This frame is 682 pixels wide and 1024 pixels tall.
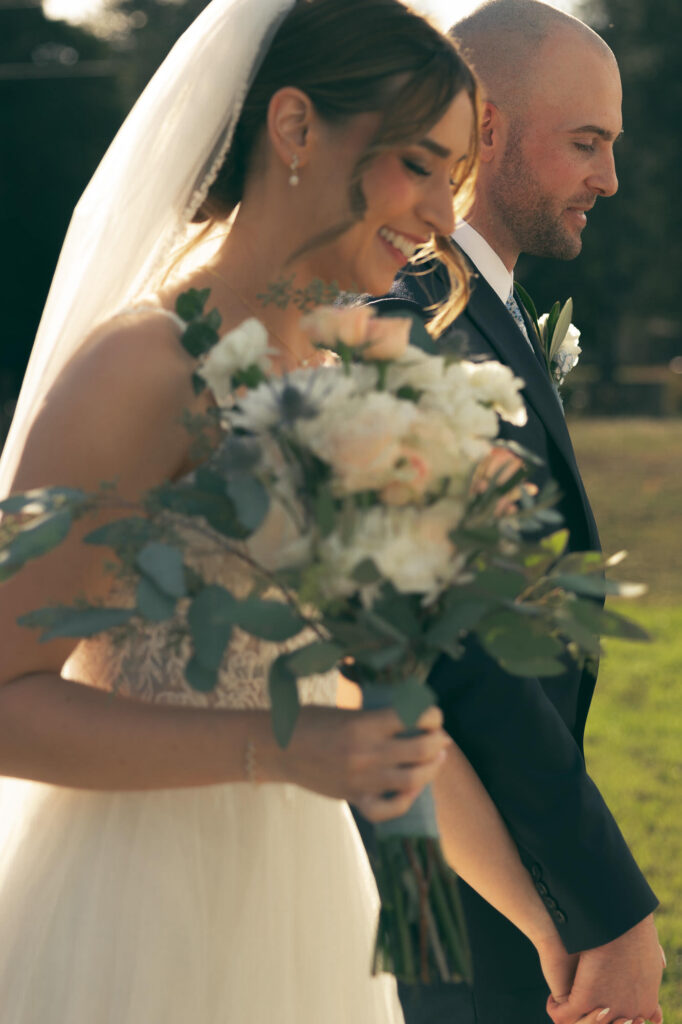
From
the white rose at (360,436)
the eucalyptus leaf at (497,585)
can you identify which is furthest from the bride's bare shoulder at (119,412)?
the eucalyptus leaf at (497,585)

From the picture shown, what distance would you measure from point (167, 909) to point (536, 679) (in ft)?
2.95

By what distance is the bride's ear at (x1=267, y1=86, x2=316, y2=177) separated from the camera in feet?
7.57

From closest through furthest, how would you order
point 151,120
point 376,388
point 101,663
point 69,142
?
point 376,388 → point 101,663 → point 151,120 → point 69,142

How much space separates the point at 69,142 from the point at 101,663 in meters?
36.6

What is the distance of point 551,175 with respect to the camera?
332cm

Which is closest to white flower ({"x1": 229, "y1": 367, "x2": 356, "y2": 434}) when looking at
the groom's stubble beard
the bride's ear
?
the bride's ear

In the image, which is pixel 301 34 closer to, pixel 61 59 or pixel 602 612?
pixel 602 612

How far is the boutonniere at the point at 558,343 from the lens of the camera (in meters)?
3.48

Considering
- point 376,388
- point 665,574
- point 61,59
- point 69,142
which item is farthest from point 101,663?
point 61,59

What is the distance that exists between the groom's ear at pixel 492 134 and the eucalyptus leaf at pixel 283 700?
1883 millimetres

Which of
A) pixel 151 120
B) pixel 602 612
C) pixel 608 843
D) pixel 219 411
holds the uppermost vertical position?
pixel 151 120

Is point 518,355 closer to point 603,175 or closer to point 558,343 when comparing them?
point 558,343

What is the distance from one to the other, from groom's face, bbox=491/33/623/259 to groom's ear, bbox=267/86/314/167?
1100 mm

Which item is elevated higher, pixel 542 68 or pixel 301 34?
pixel 301 34
